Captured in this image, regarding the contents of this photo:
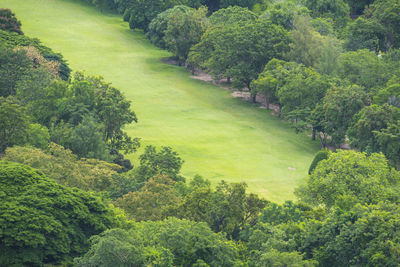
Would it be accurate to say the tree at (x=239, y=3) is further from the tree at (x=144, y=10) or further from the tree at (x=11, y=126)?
the tree at (x=11, y=126)

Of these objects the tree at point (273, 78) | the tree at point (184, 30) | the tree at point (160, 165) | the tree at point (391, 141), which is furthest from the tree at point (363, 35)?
the tree at point (160, 165)

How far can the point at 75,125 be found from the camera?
7850cm

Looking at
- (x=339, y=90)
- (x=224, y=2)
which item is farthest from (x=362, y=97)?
(x=224, y=2)

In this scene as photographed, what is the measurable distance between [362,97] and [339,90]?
341 cm

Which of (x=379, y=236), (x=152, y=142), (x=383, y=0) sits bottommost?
(x=152, y=142)

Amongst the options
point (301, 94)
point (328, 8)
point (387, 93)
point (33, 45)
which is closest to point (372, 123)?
point (387, 93)

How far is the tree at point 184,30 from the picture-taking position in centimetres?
12244

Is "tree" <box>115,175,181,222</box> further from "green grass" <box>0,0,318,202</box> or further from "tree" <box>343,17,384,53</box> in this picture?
"tree" <box>343,17,384,53</box>

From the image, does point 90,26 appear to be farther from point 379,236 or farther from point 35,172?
point 379,236

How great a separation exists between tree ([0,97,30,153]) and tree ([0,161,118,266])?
17.8 metres

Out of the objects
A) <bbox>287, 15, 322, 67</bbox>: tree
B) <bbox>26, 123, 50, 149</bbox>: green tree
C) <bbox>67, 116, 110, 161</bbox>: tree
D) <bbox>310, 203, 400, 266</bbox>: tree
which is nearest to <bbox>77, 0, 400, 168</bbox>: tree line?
<bbox>287, 15, 322, 67</bbox>: tree

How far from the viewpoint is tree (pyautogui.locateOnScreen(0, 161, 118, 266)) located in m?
42.8

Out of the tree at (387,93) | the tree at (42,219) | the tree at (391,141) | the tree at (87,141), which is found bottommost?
the tree at (87,141)

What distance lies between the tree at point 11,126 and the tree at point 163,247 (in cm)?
2518
